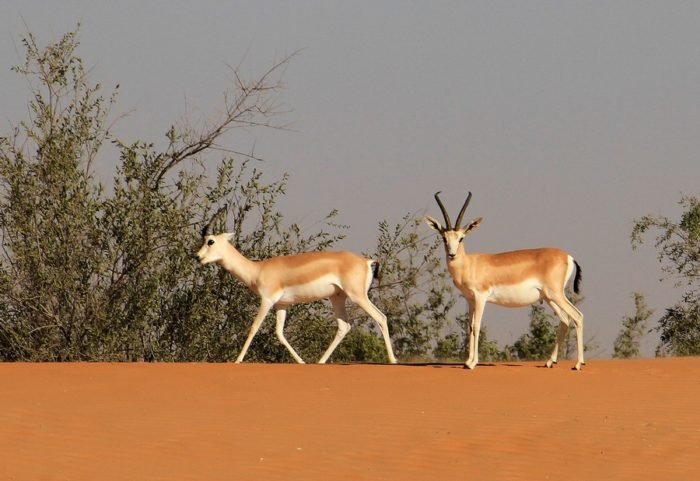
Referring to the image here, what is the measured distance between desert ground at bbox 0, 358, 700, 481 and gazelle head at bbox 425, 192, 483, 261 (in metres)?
1.76

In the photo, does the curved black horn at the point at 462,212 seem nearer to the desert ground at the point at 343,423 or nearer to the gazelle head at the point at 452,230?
the gazelle head at the point at 452,230

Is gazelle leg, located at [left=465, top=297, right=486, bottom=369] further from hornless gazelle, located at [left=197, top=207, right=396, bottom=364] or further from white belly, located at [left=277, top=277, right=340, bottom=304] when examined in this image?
white belly, located at [left=277, top=277, right=340, bottom=304]

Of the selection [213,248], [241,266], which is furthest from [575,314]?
[213,248]

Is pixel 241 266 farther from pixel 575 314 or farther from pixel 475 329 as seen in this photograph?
pixel 575 314

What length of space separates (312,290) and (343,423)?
6799 millimetres

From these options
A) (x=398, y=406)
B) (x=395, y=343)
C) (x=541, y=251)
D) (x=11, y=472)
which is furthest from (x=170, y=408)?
(x=395, y=343)

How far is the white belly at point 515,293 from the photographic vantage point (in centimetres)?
1869

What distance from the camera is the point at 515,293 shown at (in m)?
18.7

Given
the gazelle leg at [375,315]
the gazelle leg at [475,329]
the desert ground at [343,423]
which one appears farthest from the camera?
the gazelle leg at [375,315]

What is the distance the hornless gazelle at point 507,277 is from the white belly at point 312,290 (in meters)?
2.13

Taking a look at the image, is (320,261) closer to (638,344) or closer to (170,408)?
(170,408)

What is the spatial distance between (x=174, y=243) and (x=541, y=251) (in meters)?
7.36

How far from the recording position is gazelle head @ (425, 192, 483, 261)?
61.4 ft

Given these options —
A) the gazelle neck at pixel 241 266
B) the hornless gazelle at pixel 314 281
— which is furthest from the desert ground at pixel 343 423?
the gazelle neck at pixel 241 266
